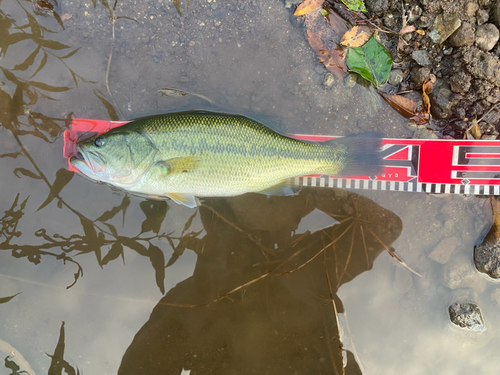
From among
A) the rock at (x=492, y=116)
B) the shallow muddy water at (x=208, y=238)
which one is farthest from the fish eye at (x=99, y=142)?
the rock at (x=492, y=116)

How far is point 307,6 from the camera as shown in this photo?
8.89 ft

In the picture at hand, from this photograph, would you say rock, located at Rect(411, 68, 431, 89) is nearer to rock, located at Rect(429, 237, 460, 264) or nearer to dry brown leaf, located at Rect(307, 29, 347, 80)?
dry brown leaf, located at Rect(307, 29, 347, 80)

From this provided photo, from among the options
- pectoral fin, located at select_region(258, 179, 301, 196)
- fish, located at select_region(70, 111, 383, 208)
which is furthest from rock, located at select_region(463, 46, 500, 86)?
pectoral fin, located at select_region(258, 179, 301, 196)

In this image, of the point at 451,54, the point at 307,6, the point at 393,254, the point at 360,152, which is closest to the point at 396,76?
the point at 451,54

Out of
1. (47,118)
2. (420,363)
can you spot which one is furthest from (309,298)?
(47,118)

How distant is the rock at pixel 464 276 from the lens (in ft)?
9.48

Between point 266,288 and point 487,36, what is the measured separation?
3.48 metres

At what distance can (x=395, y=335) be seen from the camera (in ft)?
9.70

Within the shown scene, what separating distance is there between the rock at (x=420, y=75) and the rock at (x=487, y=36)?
503mm

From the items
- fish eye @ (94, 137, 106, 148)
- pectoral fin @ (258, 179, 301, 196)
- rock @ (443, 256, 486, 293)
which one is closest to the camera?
fish eye @ (94, 137, 106, 148)

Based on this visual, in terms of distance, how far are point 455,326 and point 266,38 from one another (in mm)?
3923

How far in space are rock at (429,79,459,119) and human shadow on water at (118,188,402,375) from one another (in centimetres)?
120

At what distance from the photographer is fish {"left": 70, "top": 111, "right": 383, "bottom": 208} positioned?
7.69ft

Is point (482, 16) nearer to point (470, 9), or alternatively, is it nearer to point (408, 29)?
point (470, 9)
